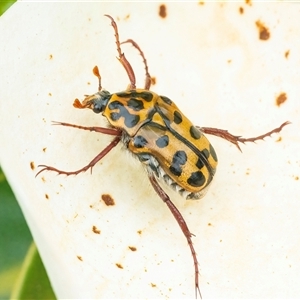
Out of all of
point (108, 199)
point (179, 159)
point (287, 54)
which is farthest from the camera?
point (287, 54)

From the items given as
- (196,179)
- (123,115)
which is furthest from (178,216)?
(123,115)

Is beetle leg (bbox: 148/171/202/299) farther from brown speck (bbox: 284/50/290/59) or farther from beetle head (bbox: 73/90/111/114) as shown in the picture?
brown speck (bbox: 284/50/290/59)

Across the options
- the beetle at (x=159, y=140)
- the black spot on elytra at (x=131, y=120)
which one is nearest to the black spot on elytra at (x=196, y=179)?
the beetle at (x=159, y=140)

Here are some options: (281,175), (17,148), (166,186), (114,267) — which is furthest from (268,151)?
(17,148)

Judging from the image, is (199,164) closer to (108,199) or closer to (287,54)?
(108,199)

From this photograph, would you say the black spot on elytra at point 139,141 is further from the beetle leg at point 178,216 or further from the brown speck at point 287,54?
the brown speck at point 287,54

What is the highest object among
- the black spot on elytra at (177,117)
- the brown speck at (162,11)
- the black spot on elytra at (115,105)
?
the brown speck at (162,11)

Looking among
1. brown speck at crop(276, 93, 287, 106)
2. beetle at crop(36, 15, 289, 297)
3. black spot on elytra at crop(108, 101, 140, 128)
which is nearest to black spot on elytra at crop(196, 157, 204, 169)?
beetle at crop(36, 15, 289, 297)
